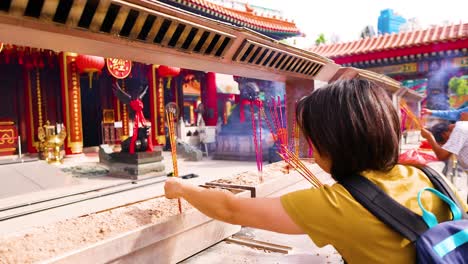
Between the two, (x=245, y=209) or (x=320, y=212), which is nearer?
(x=320, y=212)

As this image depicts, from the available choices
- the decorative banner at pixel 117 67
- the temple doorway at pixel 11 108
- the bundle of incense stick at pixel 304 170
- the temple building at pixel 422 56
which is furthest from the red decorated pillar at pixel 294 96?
the temple doorway at pixel 11 108

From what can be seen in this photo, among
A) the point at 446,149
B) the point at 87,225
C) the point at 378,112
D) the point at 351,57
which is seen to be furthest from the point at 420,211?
the point at 351,57

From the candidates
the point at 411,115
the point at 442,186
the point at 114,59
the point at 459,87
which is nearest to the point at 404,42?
the point at 411,115

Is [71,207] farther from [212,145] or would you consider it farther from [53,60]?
[212,145]

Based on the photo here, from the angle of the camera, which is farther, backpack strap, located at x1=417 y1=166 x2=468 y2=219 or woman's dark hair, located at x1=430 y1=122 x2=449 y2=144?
woman's dark hair, located at x1=430 y1=122 x2=449 y2=144

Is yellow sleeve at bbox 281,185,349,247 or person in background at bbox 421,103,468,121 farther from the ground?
person in background at bbox 421,103,468,121

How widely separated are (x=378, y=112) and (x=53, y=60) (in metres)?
11.3

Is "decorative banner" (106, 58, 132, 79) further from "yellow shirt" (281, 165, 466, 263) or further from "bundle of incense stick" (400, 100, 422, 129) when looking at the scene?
"yellow shirt" (281, 165, 466, 263)

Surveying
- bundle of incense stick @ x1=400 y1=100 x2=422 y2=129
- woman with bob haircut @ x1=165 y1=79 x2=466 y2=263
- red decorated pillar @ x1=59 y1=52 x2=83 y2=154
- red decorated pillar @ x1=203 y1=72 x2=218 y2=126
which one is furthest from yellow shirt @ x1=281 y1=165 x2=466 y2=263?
red decorated pillar @ x1=203 y1=72 x2=218 y2=126

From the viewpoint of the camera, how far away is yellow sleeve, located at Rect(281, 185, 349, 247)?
0.88m

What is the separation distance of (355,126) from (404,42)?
→ 440 inches

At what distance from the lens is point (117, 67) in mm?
10039

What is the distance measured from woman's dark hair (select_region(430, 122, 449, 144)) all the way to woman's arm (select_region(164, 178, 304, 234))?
380 cm

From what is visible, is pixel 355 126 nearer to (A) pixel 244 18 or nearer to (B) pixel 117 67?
(B) pixel 117 67
